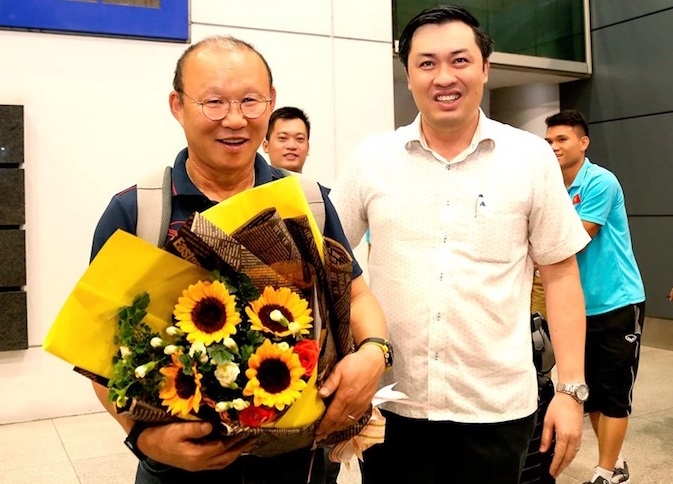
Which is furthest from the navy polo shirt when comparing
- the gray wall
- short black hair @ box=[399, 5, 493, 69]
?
the gray wall

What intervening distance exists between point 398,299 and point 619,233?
6.31ft

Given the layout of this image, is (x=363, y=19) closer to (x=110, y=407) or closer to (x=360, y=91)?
(x=360, y=91)

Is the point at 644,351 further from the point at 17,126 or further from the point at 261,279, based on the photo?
the point at 261,279

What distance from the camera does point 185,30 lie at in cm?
430

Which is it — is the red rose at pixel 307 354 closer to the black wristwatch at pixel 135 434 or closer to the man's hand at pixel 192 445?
the man's hand at pixel 192 445

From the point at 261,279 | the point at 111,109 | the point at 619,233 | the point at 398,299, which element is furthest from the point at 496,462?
the point at 111,109

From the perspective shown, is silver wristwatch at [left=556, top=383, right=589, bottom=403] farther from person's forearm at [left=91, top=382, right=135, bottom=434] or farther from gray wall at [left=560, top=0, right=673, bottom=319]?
gray wall at [left=560, top=0, right=673, bottom=319]

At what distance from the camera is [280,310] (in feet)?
3.13

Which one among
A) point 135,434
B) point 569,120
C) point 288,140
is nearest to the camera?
point 135,434

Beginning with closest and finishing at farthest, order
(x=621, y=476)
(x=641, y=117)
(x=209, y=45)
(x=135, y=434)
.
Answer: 1. (x=135, y=434)
2. (x=209, y=45)
3. (x=621, y=476)
4. (x=641, y=117)

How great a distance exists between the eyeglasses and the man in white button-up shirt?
52 centimetres

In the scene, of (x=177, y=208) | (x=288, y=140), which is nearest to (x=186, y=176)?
(x=177, y=208)

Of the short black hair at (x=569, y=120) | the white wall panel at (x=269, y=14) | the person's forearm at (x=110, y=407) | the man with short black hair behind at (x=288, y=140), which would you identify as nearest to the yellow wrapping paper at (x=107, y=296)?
the person's forearm at (x=110, y=407)

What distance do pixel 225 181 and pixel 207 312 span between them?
0.32m
